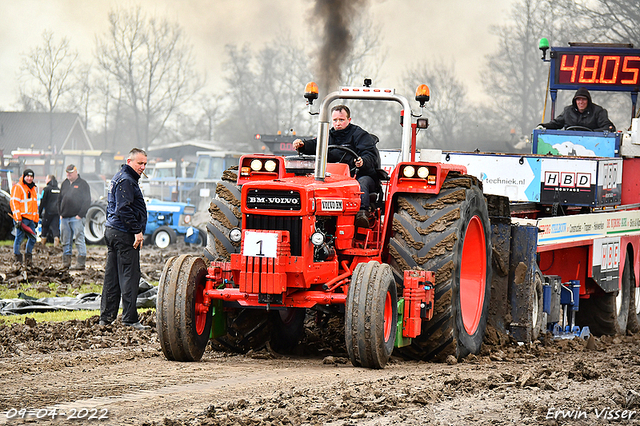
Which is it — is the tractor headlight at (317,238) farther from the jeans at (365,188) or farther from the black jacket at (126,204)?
the black jacket at (126,204)

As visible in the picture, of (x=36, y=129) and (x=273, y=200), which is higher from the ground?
(x=36, y=129)

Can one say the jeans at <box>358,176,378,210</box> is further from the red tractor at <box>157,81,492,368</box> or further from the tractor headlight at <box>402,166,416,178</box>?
the tractor headlight at <box>402,166,416,178</box>

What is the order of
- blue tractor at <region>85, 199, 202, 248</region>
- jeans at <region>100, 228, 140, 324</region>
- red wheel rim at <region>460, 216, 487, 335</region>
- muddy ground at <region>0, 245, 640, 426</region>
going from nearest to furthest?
1. muddy ground at <region>0, 245, 640, 426</region>
2. red wheel rim at <region>460, 216, 487, 335</region>
3. jeans at <region>100, 228, 140, 324</region>
4. blue tractor at <region>85, 199, 202, 248</region>

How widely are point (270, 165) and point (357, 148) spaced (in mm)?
816

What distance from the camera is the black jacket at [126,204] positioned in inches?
336

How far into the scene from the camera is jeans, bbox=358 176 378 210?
6809 millimetres

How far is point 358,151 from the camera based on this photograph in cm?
707

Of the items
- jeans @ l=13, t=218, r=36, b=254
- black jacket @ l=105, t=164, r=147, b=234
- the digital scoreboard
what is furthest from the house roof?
black jacket @ l=105, t=164, r=147, b=234

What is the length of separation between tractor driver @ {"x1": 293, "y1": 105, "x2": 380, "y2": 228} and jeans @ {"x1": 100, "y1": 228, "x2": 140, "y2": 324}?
7.90 ft

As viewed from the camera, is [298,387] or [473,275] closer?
[298,387]

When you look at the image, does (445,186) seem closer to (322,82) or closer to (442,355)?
(442,355)

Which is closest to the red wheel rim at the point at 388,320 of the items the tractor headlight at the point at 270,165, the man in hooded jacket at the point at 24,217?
the tractor headlight at the point at 270,165

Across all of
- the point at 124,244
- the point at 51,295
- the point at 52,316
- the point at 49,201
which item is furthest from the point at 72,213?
Result: the point at 124,244

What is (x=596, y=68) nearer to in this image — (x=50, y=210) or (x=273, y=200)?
(x=273, y=200)
